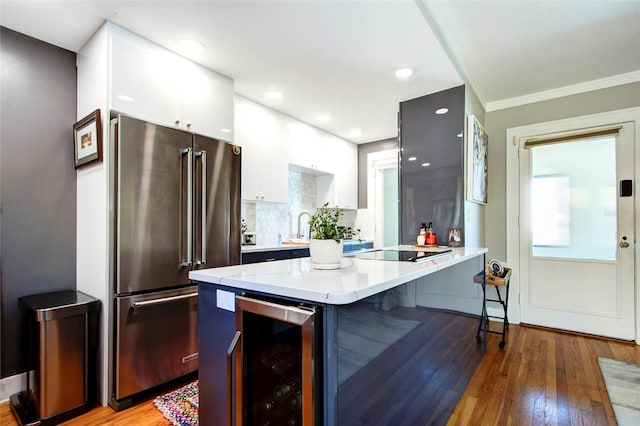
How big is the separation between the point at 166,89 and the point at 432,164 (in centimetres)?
235

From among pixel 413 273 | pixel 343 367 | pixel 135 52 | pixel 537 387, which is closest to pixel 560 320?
pixel 537 387

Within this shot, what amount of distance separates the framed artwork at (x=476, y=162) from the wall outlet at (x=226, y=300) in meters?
2.40

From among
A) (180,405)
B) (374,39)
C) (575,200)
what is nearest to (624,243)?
(575,200)

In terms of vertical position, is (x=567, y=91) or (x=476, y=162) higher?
(x=567, y=91)

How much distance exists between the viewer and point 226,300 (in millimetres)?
1204

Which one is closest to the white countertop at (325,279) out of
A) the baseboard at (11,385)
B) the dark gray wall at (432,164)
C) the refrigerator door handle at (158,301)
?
the refrigerator door handle at (158,301)

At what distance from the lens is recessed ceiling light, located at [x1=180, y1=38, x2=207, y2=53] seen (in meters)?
2.15

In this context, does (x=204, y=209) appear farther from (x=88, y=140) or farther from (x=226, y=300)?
(x=226, y=300)

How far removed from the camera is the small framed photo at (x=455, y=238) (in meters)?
2.75

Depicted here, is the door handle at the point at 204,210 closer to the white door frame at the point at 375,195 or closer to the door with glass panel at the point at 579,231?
the white door frame at the point at 375,195

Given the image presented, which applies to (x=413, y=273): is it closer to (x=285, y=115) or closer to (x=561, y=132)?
(x=285, y=115)

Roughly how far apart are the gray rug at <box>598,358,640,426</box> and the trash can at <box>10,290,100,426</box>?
3.13 m

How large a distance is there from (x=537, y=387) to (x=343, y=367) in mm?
2007

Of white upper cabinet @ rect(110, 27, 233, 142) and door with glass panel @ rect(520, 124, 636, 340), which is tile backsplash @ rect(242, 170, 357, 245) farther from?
door with glass panel @ rect(520, 124, 636, 340)
